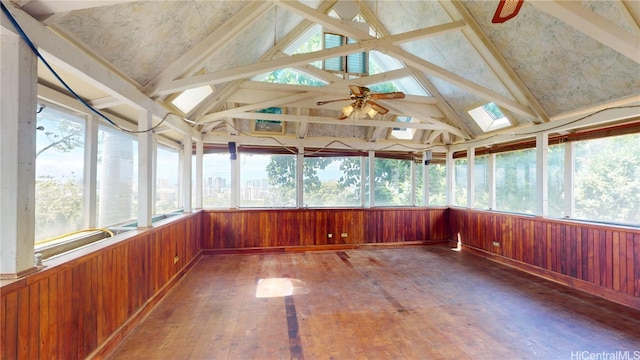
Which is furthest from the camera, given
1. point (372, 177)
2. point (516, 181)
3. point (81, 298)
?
point (372, 177)

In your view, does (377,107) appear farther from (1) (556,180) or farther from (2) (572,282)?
(2) (572,282)

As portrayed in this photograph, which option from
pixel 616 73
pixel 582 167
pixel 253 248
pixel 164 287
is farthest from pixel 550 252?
pixel 164 287

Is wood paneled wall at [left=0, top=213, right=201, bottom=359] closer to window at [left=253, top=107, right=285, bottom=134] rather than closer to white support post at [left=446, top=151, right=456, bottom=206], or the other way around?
window at [left=253, top=107, right=285, bottom=134]

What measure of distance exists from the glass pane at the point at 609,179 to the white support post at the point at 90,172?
7.19 m

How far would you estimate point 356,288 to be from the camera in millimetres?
3969

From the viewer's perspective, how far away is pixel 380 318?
306 cm

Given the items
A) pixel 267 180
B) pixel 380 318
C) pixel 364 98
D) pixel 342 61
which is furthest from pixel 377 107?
pixel 267 180

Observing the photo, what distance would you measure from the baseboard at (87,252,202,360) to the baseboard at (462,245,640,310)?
5845 mm

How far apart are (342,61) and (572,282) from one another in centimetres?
562

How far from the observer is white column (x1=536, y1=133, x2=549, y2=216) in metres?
4.71

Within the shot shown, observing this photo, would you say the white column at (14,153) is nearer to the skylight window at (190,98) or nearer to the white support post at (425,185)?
the skylight window at (190,98)

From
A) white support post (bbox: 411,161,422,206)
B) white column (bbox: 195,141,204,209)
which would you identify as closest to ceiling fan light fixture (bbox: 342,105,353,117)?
white column (bbox: 195,141,204,209)

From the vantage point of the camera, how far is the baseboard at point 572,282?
135 inches

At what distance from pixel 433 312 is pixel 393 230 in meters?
3.65
